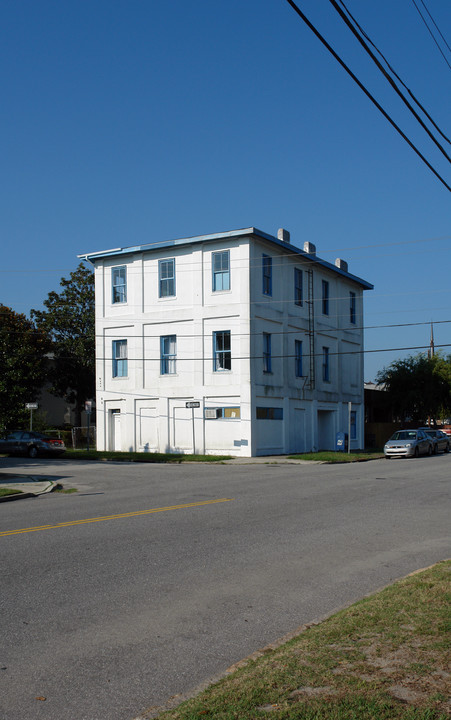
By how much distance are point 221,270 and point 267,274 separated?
98.3 inches

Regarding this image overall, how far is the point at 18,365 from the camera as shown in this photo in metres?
40.8

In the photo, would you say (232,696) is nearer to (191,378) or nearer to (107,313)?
(191,378)

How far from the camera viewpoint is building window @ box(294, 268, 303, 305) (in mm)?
40056

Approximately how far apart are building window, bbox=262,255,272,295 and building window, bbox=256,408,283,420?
19.9ft

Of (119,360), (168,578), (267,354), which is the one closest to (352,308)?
(267,354)

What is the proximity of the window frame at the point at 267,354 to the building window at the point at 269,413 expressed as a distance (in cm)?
201

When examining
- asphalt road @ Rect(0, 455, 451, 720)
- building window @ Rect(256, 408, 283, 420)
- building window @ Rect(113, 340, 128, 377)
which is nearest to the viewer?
asphalt road @ Rect(0, 455, 451, 720)

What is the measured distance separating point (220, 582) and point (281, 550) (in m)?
2.01

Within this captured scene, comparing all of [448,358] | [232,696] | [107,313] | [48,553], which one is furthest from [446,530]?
[448,358]

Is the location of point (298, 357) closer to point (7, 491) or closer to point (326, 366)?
point (326, 366)

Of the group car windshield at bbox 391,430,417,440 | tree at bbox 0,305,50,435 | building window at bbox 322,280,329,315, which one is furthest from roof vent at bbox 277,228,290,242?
tree at bbox 0,305,50,435

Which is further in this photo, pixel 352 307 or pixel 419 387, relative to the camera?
pixel 419 387

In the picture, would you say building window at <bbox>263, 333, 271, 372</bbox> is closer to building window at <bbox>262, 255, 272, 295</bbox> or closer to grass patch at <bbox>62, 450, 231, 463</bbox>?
building window at <bbox>262, 255, 272, 295</bbox>

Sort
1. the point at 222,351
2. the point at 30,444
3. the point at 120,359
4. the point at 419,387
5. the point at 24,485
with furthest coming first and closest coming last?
the point at 419,387 < the point at 120,359 < the point at 30,444 < the point at 222,351 < the point at 24,485
